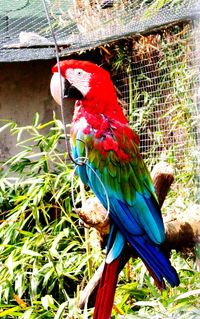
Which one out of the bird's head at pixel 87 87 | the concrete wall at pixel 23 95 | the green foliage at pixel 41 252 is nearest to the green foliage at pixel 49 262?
the green foliage at pixel 41 252

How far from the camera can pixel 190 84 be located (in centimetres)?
240

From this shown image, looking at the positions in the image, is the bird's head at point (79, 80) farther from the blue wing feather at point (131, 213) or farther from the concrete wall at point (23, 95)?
the concrete wall at point (23, 95)

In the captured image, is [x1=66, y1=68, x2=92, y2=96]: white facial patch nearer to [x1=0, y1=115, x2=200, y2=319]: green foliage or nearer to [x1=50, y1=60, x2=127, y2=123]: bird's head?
[x1=50, y1=60, x2=127, y2=123]: bird's head

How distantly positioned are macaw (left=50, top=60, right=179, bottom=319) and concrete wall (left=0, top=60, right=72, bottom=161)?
1.63m

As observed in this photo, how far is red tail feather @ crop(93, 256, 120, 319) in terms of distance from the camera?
1.28 m

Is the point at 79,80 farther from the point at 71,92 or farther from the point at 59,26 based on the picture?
the point at 59,26

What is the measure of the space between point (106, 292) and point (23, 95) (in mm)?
1915

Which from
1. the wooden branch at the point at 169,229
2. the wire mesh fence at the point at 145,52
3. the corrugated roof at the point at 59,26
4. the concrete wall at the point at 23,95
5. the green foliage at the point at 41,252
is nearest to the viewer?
the wooden branch at the point at 169,229

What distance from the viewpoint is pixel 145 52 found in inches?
110

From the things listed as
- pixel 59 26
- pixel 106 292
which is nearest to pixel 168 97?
pixel 59 26

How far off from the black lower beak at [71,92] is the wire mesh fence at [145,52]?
0.78 metres

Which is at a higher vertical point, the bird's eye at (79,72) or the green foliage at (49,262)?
the bird's eye at (79,72)

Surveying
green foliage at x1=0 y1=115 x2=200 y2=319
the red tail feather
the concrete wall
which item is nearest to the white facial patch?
the red tail feather

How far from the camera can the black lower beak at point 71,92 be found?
1.36 meters
